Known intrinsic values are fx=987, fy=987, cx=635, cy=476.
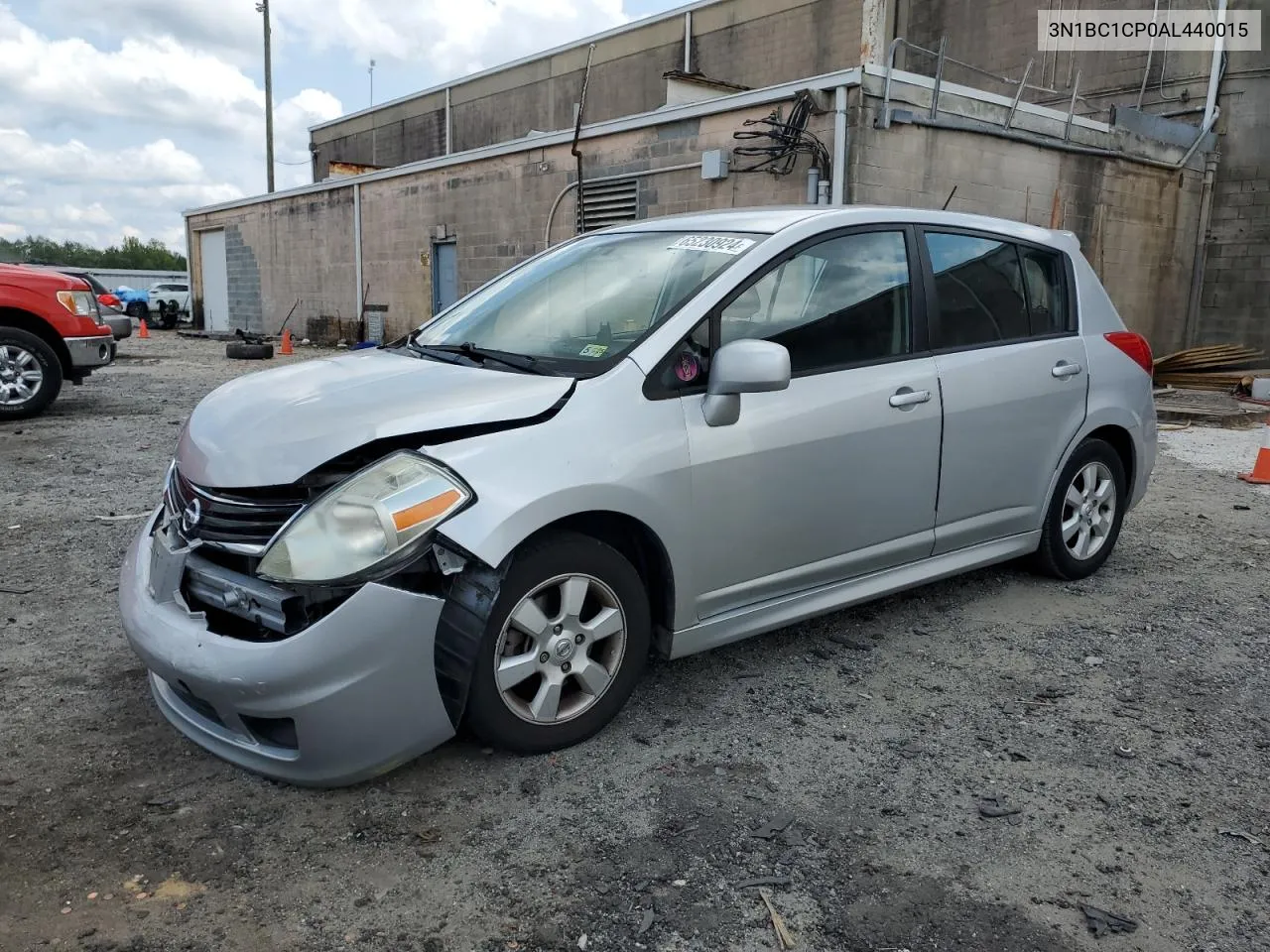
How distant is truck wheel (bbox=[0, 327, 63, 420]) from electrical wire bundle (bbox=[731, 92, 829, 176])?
7717 millimetres

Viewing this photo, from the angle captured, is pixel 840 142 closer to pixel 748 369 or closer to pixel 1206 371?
pixel 1206 371

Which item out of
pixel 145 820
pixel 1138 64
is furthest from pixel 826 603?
pixel 1138 64

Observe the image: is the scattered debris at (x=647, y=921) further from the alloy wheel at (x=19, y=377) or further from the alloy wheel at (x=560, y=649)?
the alloy wheel at (x=19, y=377)

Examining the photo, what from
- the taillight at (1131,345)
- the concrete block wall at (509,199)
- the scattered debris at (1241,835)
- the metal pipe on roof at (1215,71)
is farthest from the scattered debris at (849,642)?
the metal pipe on roof at (1215,71)

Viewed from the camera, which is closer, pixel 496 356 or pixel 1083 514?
pixel 496 356

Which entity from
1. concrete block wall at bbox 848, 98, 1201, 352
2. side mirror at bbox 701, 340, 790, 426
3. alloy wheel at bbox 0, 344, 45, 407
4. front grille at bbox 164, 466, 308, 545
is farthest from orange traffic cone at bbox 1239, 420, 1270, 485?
alloy wheel at bbox 0, 344, 45, 407

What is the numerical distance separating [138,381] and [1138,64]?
1594 cm

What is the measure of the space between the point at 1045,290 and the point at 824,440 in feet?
5.73

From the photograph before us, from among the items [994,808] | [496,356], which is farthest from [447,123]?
[994,808]

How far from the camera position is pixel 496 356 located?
338 centimetres

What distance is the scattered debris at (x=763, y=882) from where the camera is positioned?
2373mm

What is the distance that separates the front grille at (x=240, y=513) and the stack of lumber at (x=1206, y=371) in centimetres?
1314

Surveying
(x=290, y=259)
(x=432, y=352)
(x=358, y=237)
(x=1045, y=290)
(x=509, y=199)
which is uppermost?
(x=509, y=199)

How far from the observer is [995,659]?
3.83 metres
